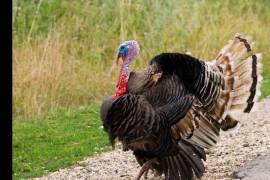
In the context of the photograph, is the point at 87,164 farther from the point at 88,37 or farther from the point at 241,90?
the point at 88,37

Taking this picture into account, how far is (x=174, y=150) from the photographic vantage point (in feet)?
20.7

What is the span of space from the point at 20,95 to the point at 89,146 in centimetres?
232

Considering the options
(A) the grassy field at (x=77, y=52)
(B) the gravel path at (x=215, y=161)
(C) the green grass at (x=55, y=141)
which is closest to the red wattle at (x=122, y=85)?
(B) the gravel path at (x=215, y=161)

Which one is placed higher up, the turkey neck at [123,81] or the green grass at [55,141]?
the turkey neck at [123,81]

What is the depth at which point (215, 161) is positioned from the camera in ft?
24.6

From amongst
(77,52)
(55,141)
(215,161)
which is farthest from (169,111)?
(77,52)

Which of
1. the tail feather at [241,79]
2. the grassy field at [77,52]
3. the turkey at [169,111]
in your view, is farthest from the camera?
the grassy field at [77,52]

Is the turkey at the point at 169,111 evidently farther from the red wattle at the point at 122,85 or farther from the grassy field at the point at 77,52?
the grassy field at the point at 77,52

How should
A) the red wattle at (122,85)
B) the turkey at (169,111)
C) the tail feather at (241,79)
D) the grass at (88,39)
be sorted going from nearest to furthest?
the turkey at (169,111), the red wattle at (122,85), the tail feather at (241,79), the grass at (88,39)

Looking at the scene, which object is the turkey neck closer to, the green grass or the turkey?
the turkey

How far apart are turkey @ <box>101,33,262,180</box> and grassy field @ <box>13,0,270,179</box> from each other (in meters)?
1.98

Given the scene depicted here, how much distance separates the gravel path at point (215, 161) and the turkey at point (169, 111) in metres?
0.34

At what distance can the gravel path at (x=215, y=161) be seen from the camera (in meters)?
7.12

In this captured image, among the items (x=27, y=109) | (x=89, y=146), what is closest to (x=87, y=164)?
(x=89, y=146)
